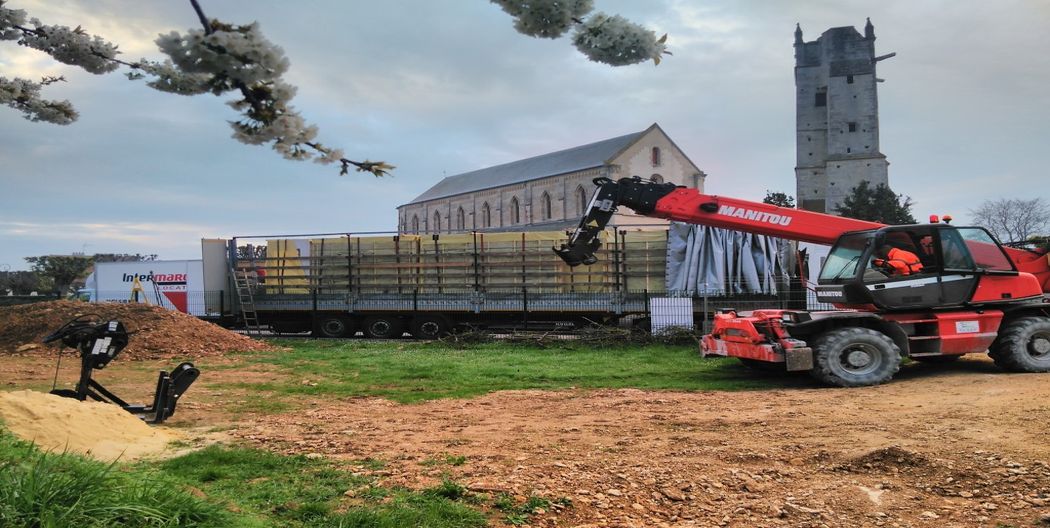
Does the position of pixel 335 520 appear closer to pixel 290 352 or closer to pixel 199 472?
pixel 199 472

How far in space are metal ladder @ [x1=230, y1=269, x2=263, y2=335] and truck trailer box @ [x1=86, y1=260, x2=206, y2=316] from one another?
1.26m

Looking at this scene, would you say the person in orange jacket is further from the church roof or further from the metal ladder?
the church roof

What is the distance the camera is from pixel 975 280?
11211mm

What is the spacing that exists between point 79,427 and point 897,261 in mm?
10931

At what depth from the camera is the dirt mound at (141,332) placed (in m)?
16.0

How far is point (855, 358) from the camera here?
10.6 meters

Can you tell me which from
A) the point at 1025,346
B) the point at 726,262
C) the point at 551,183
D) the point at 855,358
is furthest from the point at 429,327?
the point at 551,183

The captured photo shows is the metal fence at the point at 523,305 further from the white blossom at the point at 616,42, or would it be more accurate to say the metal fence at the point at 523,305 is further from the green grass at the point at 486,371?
the white blossom at the point at 616,42

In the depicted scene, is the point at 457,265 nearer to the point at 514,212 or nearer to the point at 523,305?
the point at 523,305

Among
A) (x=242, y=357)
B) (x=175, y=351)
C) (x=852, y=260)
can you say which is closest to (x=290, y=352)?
(x=242, y=357)

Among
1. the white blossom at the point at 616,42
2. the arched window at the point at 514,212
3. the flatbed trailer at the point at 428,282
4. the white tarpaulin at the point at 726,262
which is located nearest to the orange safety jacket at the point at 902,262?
the white tarpaulin at the point at 726,262

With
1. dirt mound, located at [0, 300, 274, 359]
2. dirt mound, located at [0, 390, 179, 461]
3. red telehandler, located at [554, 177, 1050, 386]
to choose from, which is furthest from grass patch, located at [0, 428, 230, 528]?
dirt mound, located at [0, 300, 274, 359]

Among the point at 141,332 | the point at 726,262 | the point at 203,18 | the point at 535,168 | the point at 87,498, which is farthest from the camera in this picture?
the point at 535,168

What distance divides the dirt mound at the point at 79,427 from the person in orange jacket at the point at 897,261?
10.0 m
